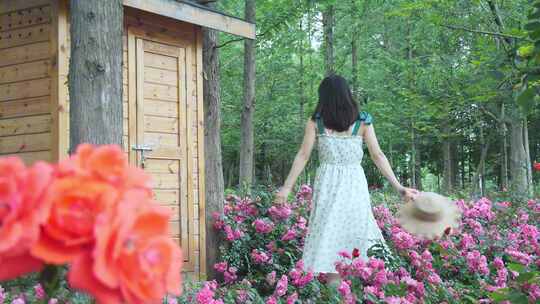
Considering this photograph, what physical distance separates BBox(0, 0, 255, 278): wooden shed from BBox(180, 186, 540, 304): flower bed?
600 mm

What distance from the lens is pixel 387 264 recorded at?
4926 mm

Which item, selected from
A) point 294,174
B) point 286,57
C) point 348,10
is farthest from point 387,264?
point 286,57

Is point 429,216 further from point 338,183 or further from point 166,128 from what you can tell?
point 166,128

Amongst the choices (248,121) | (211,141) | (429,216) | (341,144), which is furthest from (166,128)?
(248,121)

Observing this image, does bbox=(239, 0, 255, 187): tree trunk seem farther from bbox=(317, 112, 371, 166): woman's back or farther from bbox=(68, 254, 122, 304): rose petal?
bbox=(68, 254, 122, 304): rose petal

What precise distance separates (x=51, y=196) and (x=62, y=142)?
569cm

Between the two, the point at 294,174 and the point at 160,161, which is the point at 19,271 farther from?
the point at 160,161

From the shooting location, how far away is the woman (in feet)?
17.3

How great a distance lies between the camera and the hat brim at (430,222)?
4609 mm

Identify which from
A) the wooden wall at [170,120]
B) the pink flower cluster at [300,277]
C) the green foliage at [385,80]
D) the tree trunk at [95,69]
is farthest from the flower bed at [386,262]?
the green foliage at [385,80]

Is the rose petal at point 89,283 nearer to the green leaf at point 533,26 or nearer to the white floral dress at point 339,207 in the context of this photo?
the green leaf at point 533,26

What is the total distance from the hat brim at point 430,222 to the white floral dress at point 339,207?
61 centimetres

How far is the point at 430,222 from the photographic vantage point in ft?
15.3

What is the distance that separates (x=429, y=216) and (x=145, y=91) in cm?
354
